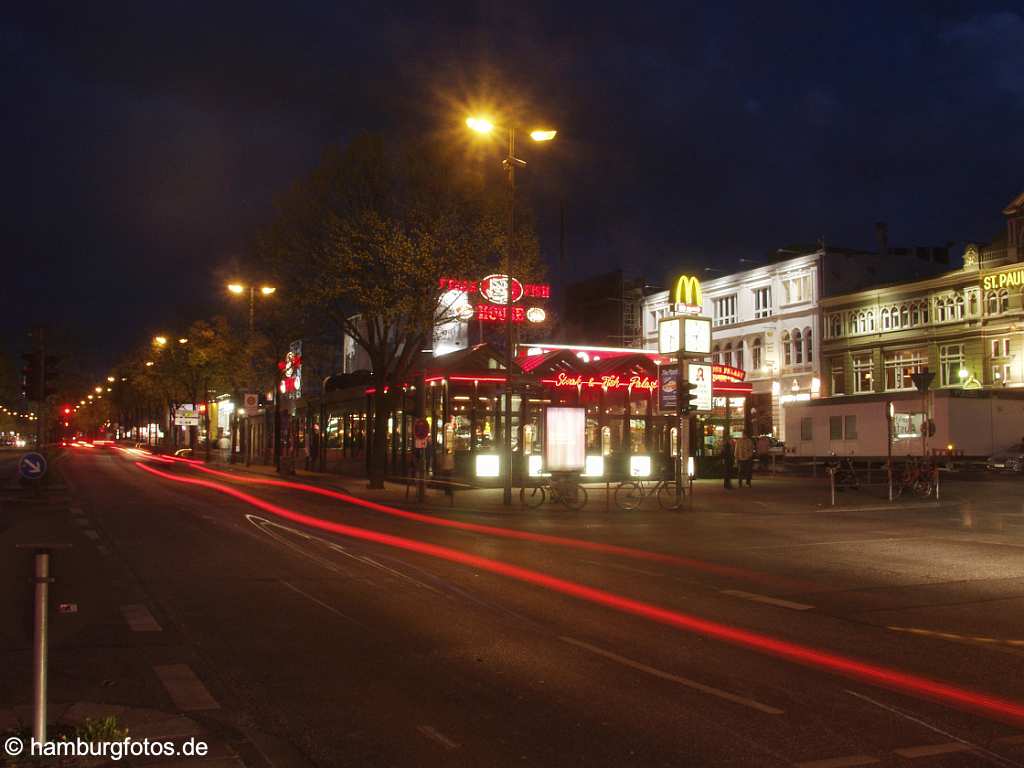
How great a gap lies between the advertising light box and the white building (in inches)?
1468

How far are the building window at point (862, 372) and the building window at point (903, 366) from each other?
1177mm

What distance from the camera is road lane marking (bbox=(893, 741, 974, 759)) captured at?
5973 millimetres

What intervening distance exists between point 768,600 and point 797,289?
194ft

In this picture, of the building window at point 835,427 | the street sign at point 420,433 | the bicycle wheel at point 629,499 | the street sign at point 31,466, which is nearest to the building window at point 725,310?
the building window at point 835,427

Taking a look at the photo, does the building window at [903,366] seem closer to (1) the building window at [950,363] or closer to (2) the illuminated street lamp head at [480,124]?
(1) the building window at [950,363]

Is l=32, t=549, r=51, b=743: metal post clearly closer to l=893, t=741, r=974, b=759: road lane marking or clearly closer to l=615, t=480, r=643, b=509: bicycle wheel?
l=893, t=741, r=974, b=759: road lane marking

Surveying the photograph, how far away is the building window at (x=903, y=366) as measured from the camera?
60406 millimetres

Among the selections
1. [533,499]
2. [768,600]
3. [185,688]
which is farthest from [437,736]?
[533,499]

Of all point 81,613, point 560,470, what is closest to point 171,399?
point 560,470

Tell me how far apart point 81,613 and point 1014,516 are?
2244 cm

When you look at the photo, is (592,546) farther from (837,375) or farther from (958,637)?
(837,375)

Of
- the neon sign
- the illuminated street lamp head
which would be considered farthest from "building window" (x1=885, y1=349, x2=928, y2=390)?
the illuminated street lamp head

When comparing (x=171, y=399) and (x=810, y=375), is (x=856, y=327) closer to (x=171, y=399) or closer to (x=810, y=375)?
(x=810, y=375)

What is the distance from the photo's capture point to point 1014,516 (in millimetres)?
24781
